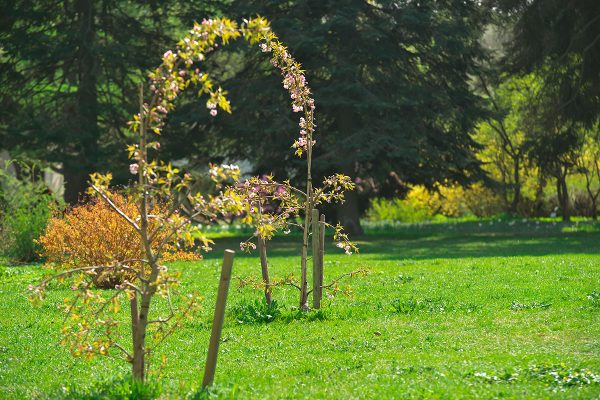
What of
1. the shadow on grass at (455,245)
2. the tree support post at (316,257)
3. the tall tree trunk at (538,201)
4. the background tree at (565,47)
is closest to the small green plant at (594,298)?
the tree support post at (316,257)

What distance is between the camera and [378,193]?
26.3 meters

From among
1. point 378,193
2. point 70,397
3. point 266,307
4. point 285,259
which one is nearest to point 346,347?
point 266,307

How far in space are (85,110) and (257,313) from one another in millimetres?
15120

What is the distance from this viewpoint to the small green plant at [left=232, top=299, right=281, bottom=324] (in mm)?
9867

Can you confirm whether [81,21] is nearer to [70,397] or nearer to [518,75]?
[518,75]


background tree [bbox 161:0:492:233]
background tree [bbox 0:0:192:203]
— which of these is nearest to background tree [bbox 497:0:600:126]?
background tree [bbox 161:0:492:233]

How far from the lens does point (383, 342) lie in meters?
8.55

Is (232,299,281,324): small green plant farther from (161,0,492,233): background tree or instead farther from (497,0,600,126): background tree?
(497,0,600,126): background tree

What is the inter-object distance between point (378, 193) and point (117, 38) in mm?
8762

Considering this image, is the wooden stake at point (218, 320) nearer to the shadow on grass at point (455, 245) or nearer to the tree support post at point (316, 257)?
the tree support post at point (316, 257)

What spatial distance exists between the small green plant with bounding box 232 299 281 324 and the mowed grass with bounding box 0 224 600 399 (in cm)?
2

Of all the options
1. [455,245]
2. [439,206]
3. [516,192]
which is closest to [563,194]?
[516,192]

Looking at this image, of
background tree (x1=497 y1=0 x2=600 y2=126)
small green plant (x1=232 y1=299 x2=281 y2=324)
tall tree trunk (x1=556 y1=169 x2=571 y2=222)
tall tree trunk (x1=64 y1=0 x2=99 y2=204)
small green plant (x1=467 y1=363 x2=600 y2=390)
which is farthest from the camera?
tall tree trunk (x1=556 y1=169 x2=571 y2=222)

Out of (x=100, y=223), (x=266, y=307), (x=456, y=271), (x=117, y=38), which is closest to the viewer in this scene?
(x=266, y=307)
